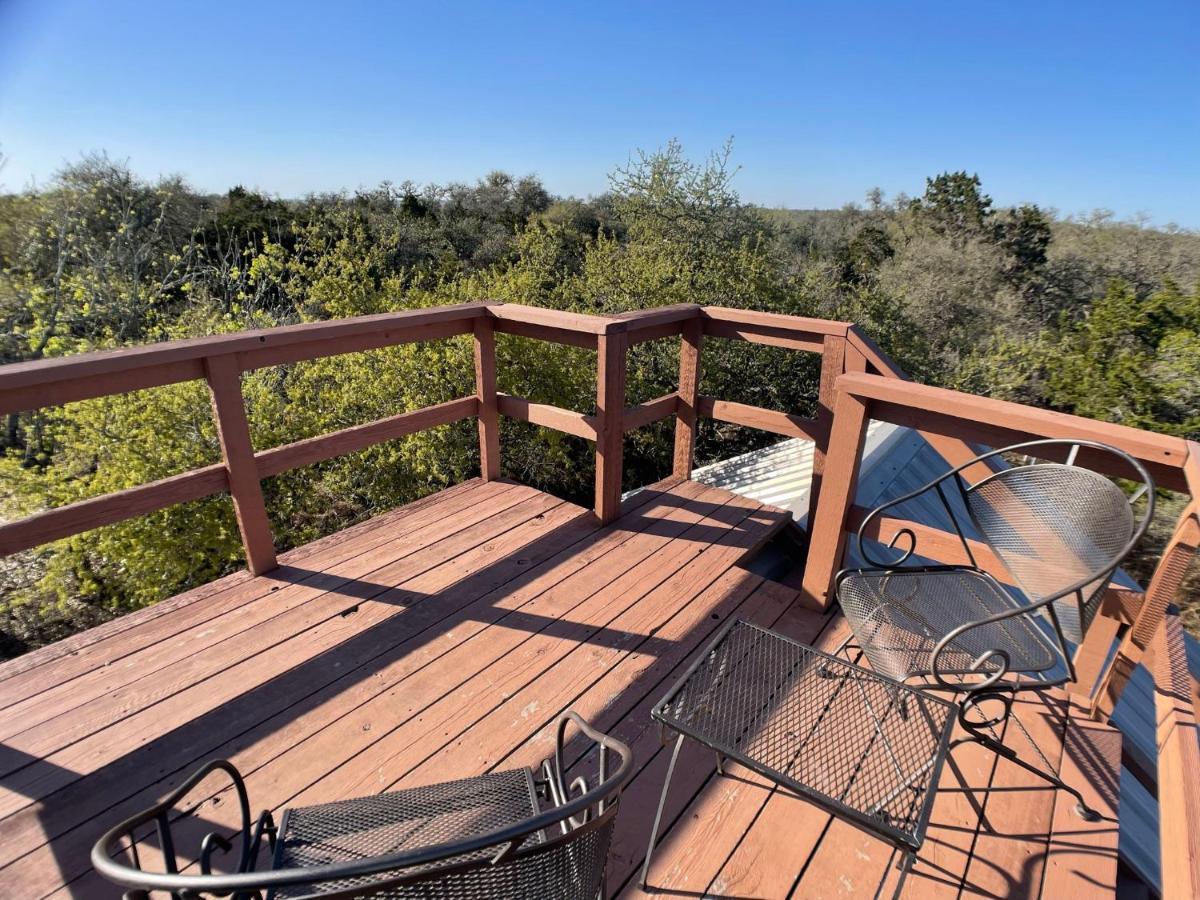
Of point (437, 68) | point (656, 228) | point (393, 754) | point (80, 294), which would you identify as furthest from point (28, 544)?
point (437, 68)

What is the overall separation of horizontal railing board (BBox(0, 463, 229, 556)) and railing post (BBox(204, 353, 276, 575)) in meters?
0.06

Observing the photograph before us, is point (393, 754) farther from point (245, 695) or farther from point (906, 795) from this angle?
point (906, 795)

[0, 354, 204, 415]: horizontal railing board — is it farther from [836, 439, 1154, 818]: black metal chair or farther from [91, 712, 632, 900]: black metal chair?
[836, 439, 1154, 818]: black metal chair

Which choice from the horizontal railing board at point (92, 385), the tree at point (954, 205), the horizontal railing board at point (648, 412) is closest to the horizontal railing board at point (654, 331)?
the horizontal railing board at point (648, 412)

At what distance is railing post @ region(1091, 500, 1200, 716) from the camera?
1.43 m

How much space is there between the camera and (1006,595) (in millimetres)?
1820

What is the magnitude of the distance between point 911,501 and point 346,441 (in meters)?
3.62

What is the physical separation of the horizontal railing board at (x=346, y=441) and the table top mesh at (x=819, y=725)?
182cm

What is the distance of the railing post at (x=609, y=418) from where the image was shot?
8.75 ft

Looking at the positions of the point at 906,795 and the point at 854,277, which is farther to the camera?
the point at 854,277

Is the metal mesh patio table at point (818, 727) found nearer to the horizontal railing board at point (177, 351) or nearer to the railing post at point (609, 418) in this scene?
the railing post at point (609, 418)

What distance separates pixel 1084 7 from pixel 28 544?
15.6 meters

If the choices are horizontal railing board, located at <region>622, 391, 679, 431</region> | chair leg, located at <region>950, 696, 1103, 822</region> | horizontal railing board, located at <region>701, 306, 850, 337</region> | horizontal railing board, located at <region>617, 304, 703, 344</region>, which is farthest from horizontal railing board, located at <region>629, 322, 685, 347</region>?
chair leg, located at <region>950, 696, 1103, 822</region>

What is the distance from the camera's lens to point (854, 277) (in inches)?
638
